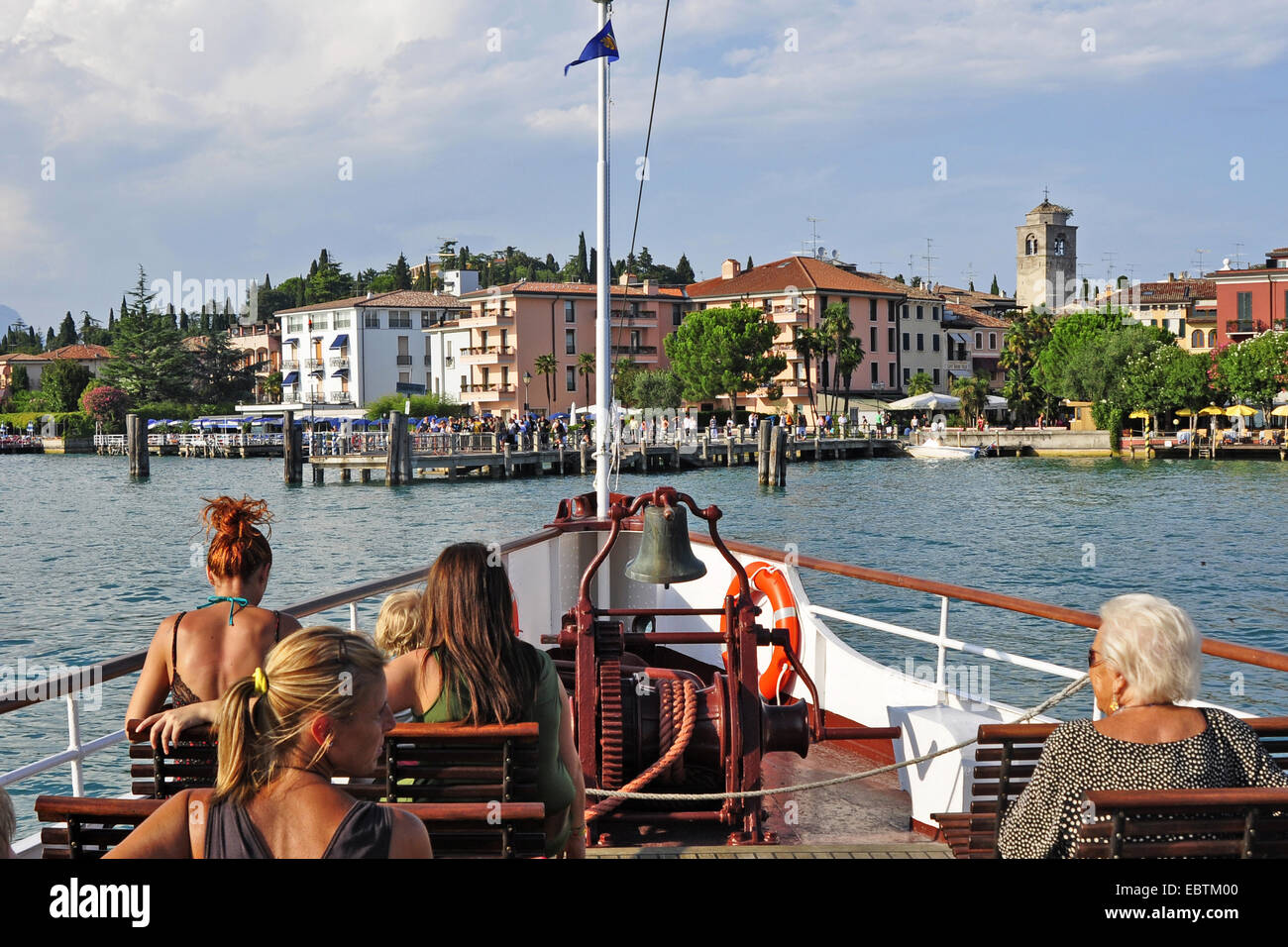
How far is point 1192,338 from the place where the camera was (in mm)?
101250

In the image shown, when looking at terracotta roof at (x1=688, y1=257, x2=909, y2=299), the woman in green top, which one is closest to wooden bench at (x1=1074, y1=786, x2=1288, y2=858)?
the woman in green top

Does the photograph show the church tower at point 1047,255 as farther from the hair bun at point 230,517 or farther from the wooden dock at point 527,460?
the hair bun at point 230,517

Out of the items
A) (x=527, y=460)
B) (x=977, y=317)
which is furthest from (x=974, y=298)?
(x=527, y=460)

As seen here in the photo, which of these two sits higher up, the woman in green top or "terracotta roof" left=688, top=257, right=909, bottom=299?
"terracotta roof" left=688, top=257, right=909, bottom=299

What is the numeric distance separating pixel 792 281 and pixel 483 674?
97.2 meters

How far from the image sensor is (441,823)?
3.14m

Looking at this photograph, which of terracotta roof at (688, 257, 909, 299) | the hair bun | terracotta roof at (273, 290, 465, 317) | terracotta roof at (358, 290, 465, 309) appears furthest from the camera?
terracotta roof at (358, 290, 465, 309)

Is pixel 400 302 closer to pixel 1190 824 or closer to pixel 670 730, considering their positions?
pixel 670 730

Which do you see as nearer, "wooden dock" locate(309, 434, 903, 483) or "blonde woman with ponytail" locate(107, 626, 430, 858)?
"blonde woman with ponytail" locate(107, 626, 430, 858)

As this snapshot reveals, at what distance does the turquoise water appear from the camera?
23250 mm

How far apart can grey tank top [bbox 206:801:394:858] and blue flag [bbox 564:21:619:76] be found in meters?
8.60

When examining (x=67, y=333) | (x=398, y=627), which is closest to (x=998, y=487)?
(x=398, y=627)

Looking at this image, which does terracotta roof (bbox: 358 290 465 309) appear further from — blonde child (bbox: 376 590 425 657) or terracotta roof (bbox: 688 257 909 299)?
blonde child (bbox: 376 590 425 657)

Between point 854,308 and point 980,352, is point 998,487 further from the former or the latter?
point 980,352
